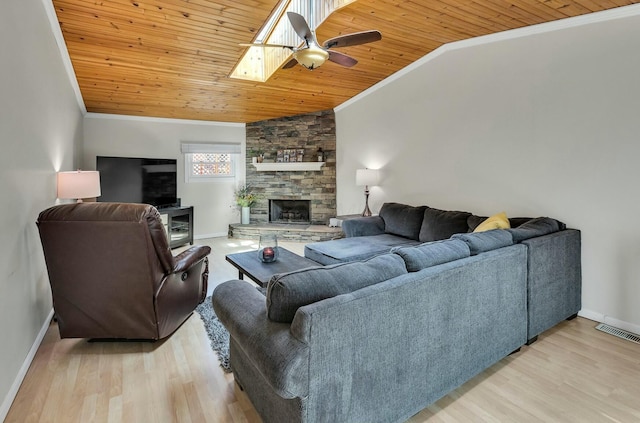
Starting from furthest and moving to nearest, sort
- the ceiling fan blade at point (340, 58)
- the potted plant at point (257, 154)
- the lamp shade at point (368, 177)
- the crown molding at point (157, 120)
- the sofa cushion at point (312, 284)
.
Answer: the potted plant at point (257, 154), the crown molding at point (157, 120), the lamp shade at point (368, 177), the ceiling fan blade at point (340, 58), the sofa cushion at point (312, 284)

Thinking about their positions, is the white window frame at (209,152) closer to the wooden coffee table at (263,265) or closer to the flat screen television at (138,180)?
the flat screen television at (138,180)

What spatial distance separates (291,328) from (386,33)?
3.39 meters

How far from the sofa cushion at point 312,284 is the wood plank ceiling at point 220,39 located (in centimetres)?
244

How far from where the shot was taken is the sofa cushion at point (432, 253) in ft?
5.99

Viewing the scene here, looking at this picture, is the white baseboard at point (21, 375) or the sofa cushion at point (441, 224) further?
the sofa cushion at point (441, 224)

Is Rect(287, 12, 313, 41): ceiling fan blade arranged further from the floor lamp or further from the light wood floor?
the floor lamp

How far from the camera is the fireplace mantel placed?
6.48 metres

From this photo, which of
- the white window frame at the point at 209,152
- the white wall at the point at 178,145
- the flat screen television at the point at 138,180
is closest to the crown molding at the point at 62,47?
the white wall at the point at 178,145

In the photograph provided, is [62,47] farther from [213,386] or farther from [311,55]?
[213,386]

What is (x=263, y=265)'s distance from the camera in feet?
10.1

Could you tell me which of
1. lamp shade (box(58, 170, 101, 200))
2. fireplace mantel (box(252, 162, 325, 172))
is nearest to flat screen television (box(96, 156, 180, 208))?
fireplace mantel (box(252, 162, 325, 172))

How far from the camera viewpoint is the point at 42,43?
2.78m

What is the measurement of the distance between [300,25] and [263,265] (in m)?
2.00

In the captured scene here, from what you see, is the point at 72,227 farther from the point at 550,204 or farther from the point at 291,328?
the point at 550,204
